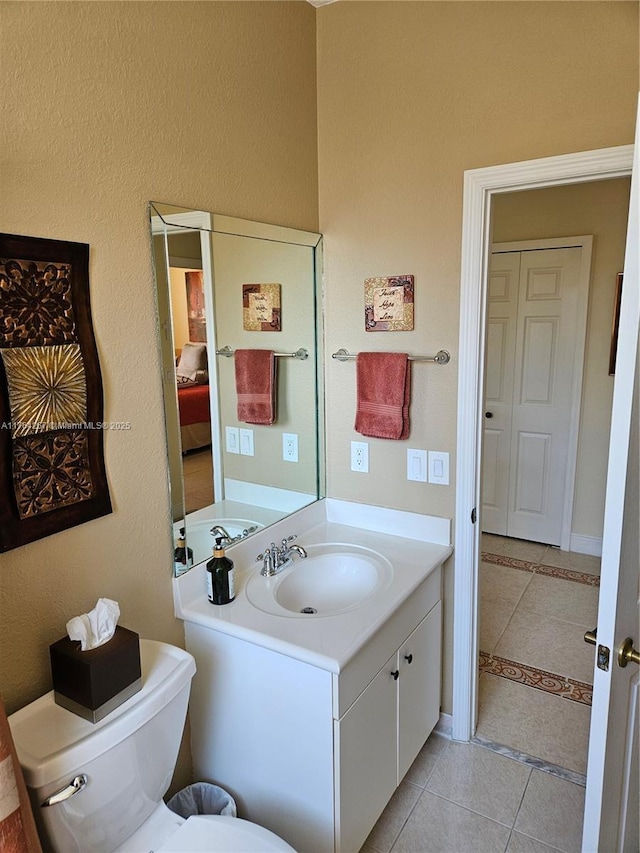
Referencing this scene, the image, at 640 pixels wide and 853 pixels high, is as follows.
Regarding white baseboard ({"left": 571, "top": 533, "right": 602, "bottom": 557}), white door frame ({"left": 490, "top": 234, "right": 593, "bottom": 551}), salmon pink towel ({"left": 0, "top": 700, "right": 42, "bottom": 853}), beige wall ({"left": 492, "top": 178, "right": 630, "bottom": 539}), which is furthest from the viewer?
white baseboard ({"left": 571, "top": 533, "right": 602, "bottom": 557})

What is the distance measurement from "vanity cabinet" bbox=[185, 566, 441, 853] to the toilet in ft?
0.73

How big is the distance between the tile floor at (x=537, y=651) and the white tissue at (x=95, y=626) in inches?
67.4

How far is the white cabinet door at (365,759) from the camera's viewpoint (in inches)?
60.2

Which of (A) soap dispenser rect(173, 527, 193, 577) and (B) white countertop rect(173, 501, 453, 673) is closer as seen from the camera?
(B) white countertop rect(173, 501, 453, 673)

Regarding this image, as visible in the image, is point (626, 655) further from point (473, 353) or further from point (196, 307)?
point (196, 307)

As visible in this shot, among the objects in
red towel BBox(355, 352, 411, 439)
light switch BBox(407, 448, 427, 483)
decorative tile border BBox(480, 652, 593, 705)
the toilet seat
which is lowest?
decorative tile border BBox(480, 652, 593, 705)

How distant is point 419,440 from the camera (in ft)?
6.95

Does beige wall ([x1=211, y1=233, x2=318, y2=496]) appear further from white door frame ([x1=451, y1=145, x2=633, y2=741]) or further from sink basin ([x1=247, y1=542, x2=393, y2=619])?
white door frame ([x1=451, y1=145, x2=633, y2=741])

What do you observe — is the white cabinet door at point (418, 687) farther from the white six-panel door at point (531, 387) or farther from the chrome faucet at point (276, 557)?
the white six-panel door at point (531, 387)

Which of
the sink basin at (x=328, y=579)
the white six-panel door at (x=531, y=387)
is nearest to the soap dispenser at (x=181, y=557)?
the sink basin at (x=328, y=579)

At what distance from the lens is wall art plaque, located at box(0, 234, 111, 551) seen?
1.20m

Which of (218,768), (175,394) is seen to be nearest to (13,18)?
(175,394)

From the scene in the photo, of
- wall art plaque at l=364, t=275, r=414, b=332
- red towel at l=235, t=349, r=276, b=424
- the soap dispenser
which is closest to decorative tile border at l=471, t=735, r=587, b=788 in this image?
the soap dispenser

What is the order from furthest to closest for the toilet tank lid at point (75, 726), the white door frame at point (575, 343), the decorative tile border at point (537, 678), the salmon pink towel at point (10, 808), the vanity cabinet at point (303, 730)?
the white door frame at point (575, 343) → the decorative tile border at point (537, 678) → the vanity cabinet at point (303, 730) → the toilet tank lid at point (75, 726) → the salmon pink towel at point (10, 808)
